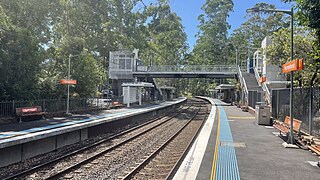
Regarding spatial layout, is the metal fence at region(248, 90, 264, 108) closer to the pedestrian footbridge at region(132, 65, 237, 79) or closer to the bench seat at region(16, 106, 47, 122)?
the pedestrian footbridge at region(132, 65, 237, 79)

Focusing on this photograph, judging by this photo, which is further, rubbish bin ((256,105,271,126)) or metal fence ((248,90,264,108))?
metal fence ((248,90,264,108))

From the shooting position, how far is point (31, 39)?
2256cm

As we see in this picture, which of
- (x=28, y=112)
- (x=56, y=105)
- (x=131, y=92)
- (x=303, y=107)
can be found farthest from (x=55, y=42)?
(x=303, y=107)

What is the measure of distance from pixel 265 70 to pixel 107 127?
20.8 m

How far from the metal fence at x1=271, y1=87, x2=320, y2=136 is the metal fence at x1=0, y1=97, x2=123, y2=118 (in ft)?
53.6

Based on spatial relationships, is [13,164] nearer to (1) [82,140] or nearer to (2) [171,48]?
(1) [82,140]

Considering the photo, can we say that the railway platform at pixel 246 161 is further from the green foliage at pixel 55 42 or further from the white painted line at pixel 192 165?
the green foliage at pixel 55 42

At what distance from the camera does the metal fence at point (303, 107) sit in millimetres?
11461

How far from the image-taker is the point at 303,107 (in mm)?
13398

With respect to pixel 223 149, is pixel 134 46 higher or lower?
higher

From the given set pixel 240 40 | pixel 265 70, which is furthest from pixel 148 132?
pixel 240 40

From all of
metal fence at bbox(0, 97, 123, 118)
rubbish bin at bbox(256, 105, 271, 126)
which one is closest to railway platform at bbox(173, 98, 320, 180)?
rubbish bin at bbox(256, 105, 271, 126)

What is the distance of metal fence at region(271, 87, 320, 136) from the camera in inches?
451

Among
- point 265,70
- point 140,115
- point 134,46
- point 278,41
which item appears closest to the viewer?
point 278,41
